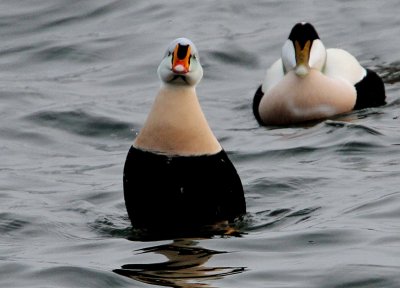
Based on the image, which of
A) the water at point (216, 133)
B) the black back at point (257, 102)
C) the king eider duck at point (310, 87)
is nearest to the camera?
the water at point (216, 133)

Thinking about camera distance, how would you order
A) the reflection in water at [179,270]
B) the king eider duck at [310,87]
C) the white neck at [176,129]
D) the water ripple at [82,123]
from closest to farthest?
the reflection in water at [179,270] < the white neck at [176,129] < the water ripple at [82,123] < the king eider duck at [310,87]

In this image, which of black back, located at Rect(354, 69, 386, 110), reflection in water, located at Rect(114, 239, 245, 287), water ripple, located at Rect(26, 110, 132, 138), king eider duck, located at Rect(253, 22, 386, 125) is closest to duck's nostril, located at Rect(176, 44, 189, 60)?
reflection in water, located at Rect(114, 239, 245, 287)

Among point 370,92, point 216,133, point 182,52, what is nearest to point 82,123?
point 216,133

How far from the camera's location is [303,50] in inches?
522

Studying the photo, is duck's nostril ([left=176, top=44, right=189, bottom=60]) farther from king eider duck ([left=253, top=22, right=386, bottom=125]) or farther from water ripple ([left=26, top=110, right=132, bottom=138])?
king eider duck ([left=253, top=22, right=386, bottom=125])

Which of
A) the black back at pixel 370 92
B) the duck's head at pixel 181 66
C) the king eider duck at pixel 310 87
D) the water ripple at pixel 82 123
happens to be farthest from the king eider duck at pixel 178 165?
the black back at pixel 370 92

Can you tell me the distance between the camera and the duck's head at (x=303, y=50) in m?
13.2

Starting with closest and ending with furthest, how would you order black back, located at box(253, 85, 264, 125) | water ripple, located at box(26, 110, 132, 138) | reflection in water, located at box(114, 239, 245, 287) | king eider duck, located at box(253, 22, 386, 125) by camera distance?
reflection in water, located at box(114, 239, 245, 287) → water ripple, located at box(26, 110, 132, 138) → king eider duck, located at box(253, 22, 386, 125) → black back, located at box(253, 85, 264, 125)

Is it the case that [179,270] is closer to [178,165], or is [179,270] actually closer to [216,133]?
[178,165]

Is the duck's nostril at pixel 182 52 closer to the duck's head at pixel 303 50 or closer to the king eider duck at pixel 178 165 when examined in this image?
the king eider duck at pixel 178 165

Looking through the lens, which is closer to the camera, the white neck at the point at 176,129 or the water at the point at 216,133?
the water at the point at 216,133

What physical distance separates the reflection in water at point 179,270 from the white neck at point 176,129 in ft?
2.08

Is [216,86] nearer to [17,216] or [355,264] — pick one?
[17,216]

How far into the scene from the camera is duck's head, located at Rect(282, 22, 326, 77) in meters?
13.2
